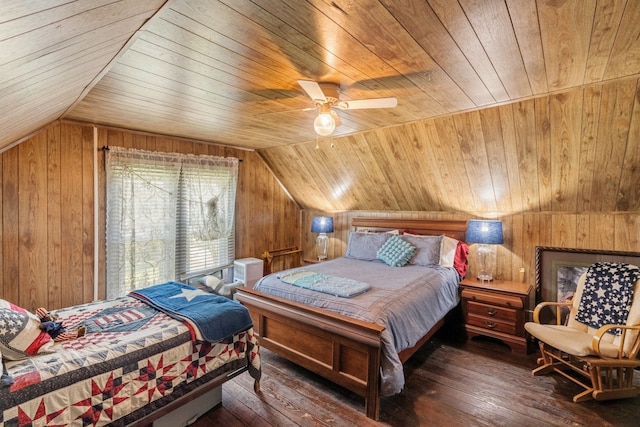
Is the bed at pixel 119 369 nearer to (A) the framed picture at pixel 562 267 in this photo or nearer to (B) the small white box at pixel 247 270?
(B) the small white box at pixel 247 270

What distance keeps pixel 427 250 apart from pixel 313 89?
2527 millimetres

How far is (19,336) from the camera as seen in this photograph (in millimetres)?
1633

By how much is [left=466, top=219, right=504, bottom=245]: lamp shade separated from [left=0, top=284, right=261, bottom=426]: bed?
266 cm

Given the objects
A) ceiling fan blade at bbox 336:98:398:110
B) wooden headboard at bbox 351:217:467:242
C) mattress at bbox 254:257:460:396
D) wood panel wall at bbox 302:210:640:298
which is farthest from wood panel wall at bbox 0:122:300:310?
wood panel wall at bbox 302:210:640:298

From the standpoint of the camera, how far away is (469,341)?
3.44 metres

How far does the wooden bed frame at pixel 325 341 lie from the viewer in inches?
85.7

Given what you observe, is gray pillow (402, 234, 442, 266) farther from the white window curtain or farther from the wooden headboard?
the white window curtain

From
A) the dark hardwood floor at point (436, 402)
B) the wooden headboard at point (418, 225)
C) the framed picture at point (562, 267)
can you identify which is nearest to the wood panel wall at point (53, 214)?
the dark hardwood floor at point (436, 402)

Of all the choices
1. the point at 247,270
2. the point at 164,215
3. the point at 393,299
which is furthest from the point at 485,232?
the point at 164,215

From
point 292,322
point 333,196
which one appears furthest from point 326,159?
point 292,322

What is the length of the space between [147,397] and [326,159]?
3.37 m

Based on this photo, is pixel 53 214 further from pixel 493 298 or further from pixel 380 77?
pixel 493 298

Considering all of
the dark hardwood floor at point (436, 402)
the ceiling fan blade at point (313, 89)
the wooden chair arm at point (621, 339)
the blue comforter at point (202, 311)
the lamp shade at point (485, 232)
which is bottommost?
the dark hardwood floor at point (436, 402)

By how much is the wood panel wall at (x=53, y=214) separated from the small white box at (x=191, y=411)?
199cm
